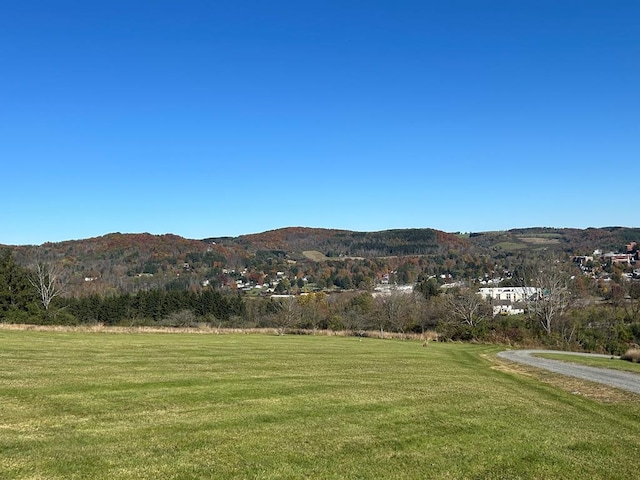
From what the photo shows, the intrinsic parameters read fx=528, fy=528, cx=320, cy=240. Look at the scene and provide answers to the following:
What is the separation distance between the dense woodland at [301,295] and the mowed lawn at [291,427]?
3914cm

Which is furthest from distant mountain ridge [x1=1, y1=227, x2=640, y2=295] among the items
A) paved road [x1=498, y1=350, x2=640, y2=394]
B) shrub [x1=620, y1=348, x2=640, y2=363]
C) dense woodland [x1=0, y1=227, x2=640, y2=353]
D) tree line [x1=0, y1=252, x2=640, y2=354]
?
paved road [x1=498, y1=350, x2=640, y2=394]

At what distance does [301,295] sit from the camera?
409 ft

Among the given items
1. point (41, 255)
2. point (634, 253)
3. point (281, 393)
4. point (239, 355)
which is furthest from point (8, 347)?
point (634, 253)

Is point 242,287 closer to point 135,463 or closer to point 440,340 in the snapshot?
point 440,340

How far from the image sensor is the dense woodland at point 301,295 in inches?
2431

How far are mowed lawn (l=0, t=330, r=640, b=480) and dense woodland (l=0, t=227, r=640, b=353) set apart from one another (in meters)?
39.1

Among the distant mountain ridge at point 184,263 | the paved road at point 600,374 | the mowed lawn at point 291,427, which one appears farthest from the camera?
the distant mountain ridge at point 184,263

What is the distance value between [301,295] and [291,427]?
11485 cm

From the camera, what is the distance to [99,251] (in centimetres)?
15800

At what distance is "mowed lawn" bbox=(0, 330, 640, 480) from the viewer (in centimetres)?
782

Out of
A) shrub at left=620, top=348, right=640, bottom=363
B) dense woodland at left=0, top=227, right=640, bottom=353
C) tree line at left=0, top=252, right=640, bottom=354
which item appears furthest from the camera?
dense woodland at left=0, top=227, right=640, bottom=353

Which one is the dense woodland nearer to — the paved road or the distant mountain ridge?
the distant mountain ridge

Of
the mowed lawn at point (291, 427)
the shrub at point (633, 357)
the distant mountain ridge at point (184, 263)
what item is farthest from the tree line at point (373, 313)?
the mowed lawn at point (291, 427)

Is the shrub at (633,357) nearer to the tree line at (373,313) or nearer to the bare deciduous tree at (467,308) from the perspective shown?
the tree line at (373,313)
